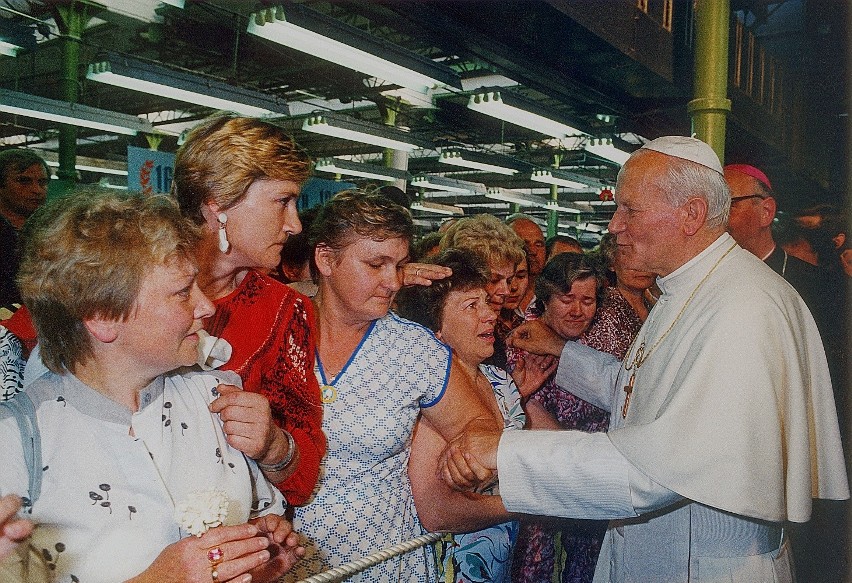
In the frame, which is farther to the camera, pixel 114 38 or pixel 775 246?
pixel 114 38

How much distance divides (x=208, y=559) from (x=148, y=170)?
4597 mm

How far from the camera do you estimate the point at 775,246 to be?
12.4 ft

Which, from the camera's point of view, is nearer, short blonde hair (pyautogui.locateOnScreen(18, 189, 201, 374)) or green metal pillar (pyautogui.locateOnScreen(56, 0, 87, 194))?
short blonde hair (pyautogui.locateOnScreen(18, 189, 201, 374))

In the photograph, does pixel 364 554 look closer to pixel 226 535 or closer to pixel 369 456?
pixel 369 456

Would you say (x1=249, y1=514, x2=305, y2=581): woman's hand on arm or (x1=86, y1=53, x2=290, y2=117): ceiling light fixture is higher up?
(x1=86, y1=53, x2=290, y2=117): ceiling light fixture

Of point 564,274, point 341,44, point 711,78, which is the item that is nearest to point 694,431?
point 564,274

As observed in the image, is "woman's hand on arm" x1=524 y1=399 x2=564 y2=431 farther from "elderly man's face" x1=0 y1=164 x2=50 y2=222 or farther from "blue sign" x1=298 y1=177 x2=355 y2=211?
"blue sign" x1=298 y1=177 x2=355 y2=211

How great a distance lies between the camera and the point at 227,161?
6.52 feet

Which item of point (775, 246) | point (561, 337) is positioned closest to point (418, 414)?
point (561, 337)

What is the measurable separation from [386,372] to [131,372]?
88 centimetres

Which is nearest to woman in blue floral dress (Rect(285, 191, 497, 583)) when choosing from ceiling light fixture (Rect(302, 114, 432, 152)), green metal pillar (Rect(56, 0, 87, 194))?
ceiling light fixture (Rect(302, 114, 432, 152))

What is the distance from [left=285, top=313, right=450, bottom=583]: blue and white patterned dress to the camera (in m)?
2.11

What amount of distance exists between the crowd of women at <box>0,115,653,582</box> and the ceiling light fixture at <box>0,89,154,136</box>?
19.9 ft

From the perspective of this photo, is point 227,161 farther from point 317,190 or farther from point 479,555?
point 317,190
